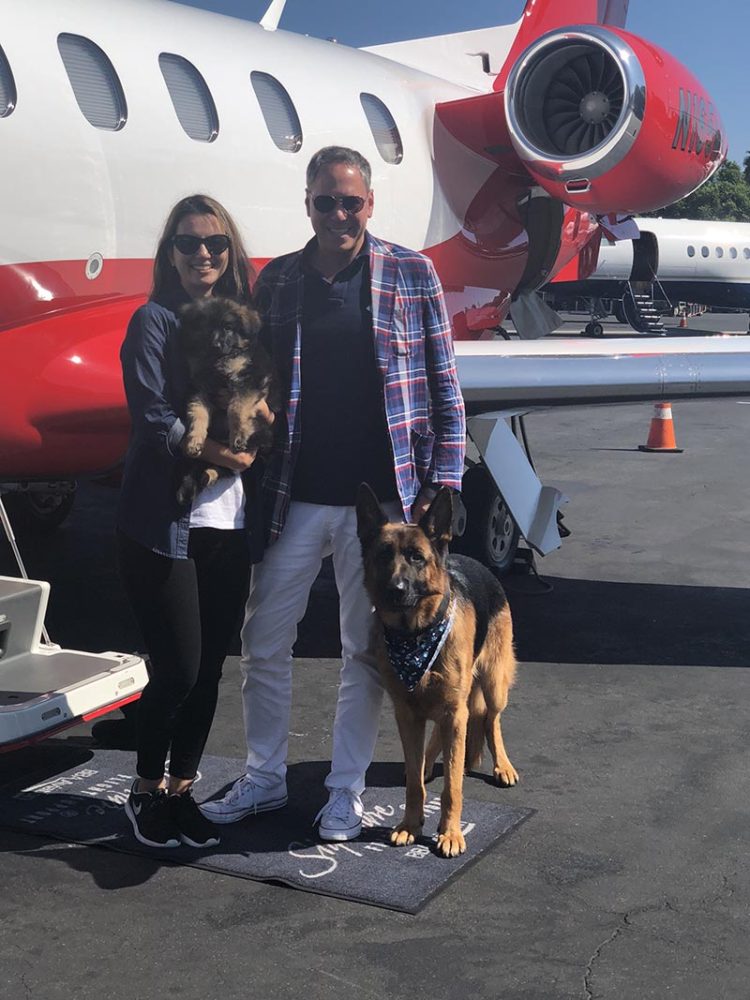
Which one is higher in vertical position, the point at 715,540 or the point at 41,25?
the point at 41,25

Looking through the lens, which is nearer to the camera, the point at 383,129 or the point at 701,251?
the point at 383,129

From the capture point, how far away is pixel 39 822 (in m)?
4.64

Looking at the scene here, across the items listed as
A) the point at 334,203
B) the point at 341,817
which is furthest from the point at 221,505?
the point at 341,817

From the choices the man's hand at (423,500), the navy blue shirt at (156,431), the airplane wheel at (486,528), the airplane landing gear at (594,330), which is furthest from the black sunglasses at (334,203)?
the airplane landing gear at (594,330)

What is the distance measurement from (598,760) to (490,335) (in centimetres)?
565

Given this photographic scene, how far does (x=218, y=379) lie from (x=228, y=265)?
410mm

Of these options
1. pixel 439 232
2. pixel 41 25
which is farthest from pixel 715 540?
pixel 41 25

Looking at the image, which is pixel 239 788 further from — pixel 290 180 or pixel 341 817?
pixel 290 180

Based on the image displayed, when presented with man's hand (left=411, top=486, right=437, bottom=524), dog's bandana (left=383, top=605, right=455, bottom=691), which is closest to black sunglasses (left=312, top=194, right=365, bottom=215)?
man's hand (left=411, top=486, right=437, bottom=524)

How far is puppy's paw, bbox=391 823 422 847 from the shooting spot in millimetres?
4445

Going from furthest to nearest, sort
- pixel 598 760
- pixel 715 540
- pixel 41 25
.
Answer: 1. pixel 715 540
2. pixel 41 25
3. pixel 598 760

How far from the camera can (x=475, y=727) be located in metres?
5.07

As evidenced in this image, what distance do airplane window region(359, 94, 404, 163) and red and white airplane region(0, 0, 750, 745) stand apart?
16mm

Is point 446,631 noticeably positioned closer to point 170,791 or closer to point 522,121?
point 170,791
